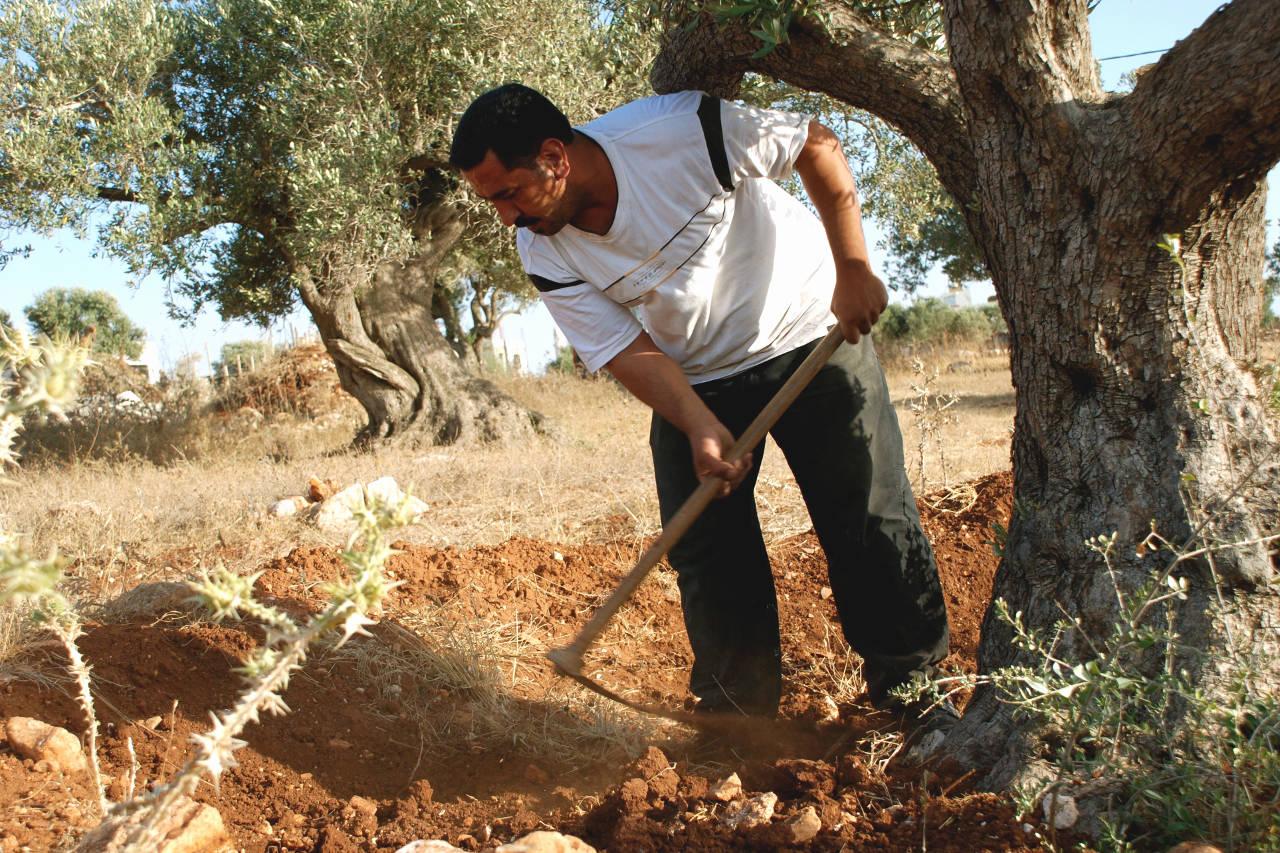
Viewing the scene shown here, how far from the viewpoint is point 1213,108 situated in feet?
6.86

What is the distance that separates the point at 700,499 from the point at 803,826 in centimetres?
88

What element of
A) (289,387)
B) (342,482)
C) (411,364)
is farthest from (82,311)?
(342,482)

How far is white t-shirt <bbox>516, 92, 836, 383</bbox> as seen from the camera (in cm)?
269

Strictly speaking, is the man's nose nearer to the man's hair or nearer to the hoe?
the man's hair

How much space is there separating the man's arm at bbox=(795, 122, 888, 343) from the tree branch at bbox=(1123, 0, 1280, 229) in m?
0.71

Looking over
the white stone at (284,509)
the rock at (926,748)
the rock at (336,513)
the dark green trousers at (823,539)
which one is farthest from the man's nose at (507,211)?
the white stone at (284,509)

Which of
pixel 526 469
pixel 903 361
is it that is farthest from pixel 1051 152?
pixel 903 361

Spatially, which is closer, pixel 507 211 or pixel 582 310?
pixel 507 211

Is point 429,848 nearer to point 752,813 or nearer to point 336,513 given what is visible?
point 752,813

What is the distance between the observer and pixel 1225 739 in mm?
1920

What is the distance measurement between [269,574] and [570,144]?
2616 millimetres

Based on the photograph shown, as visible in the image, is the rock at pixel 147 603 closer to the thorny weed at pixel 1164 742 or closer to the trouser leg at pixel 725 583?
the trouser leg at pixel 725 583

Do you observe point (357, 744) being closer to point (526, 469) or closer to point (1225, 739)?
point (1225, 739)

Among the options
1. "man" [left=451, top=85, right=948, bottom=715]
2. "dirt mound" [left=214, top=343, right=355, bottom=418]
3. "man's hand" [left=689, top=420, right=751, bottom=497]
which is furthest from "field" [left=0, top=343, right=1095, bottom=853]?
"dirt mound" [left=214, top=343, right=355, bottom=418]
